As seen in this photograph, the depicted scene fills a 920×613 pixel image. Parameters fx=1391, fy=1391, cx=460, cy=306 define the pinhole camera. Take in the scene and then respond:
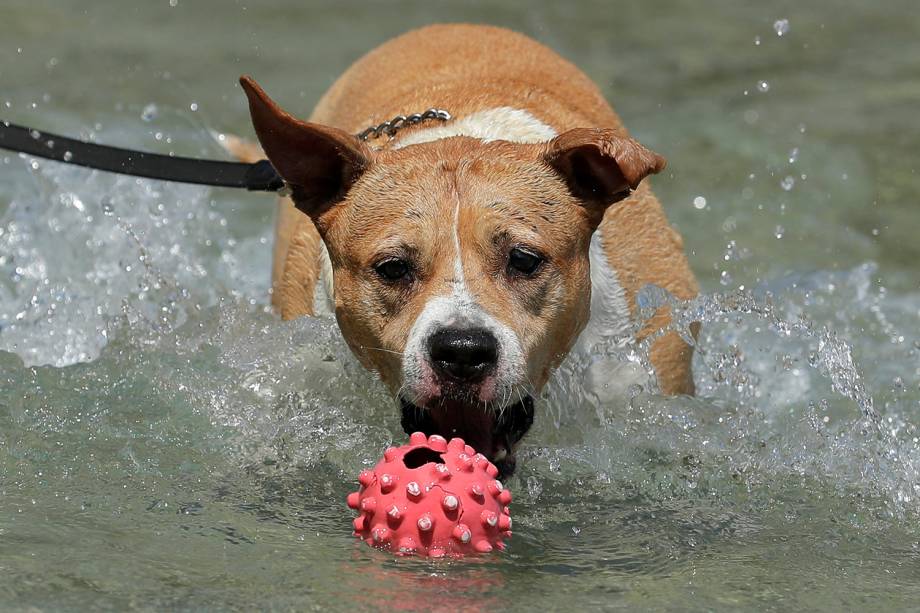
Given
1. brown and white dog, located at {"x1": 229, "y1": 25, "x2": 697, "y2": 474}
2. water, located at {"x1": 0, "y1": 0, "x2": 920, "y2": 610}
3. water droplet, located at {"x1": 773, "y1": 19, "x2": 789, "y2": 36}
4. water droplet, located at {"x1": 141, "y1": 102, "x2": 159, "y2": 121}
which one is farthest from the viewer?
water droplet, located at {"x1": 773, "y1": 19, "x2": 789, "y2": 36}

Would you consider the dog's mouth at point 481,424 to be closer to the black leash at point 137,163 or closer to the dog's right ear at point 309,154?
the dog's right ear at point 309,154

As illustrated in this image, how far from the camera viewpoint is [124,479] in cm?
458

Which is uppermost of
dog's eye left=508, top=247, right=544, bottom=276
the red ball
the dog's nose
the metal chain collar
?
the metal chain collar

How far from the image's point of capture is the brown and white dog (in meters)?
4.25

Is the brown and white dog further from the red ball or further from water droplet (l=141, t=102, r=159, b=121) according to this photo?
water droplet (l=141, t=102, r=159, b=121)

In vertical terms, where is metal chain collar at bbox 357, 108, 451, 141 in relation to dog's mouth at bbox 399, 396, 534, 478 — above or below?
above

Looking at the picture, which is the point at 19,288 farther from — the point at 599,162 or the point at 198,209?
the point at 599,162

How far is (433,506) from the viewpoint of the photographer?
12.6 feet

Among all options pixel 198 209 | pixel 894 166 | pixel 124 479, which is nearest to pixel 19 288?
pixel 198 209

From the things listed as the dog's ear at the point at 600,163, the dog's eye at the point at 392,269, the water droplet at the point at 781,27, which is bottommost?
the dog's eye at the point at 392,269

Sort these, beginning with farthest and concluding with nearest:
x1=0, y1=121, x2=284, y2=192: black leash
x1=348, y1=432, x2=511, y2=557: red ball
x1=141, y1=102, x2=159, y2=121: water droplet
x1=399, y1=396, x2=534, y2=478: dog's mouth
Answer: x1=141, y1=102, x2=159, y2=121: water droplet < x1=0, y1=121, x2=284, y2=192: black leash < x1=399, y1=396, x2=534, y2=478: dog's mouth < x1=348, y1=432, x2=511, y2=557: red ball

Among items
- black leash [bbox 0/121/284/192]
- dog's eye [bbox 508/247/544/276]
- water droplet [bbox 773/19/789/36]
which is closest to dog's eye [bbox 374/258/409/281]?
dog's eye [bbox 508/247/544/276]

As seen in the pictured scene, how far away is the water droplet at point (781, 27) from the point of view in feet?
37.2

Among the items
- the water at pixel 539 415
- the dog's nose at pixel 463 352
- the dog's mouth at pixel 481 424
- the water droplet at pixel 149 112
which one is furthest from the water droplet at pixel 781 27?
the dog's nose at pixel 463 352
